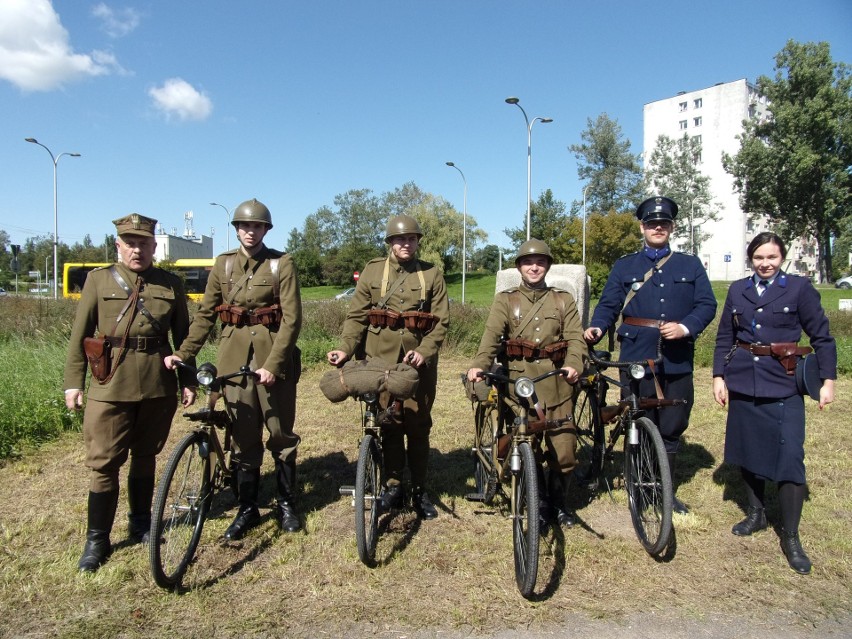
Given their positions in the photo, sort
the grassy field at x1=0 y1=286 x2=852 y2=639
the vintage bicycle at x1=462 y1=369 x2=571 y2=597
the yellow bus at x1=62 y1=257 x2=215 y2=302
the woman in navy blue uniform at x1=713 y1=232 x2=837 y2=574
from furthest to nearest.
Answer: the yellow bus at x1=62 y1=257 x2=215 y2=302, the woman in navy blue uniform at x1=713 y1=232 x2=837 y2=574, the vintage bicycle at x1=462 y1=369 x2=571 y2=597, the grassy field at x1=0 y1=286 x2=852 y2=639

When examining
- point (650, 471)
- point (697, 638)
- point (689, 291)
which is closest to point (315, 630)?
point (697, 638)

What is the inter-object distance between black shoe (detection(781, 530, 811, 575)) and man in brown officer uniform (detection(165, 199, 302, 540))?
3.26 m

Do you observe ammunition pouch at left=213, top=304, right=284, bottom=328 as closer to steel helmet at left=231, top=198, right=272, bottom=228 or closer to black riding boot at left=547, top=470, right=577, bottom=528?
steel helmet at left=231, top=198, right=272, bottom=228

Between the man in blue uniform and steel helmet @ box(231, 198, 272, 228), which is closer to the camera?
steel helmet @ box(231, 198, 272, 228)

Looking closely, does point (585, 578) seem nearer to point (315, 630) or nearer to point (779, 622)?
point (779, 622)

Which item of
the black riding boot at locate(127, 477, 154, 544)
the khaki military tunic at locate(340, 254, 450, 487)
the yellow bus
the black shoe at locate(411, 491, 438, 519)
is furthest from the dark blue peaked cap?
the yellow bus

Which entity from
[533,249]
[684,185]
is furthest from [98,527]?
[684,185]

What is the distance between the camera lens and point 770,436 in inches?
162

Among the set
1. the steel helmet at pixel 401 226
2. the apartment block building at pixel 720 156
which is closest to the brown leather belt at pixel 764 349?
the steel helmet at pixel 401 226

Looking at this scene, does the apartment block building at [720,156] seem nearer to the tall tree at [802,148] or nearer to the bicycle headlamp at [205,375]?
the tall tree at [802,148]

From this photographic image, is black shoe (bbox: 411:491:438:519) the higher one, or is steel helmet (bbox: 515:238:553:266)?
steel helmet (bbox: 515:238:553:266)

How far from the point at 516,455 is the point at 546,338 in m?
0.95

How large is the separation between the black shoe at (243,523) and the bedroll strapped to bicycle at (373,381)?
1.10m

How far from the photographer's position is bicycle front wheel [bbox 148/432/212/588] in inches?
141
